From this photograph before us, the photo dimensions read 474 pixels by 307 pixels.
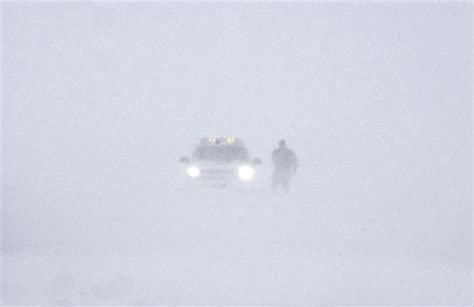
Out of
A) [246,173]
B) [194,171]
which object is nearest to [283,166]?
[246,173]

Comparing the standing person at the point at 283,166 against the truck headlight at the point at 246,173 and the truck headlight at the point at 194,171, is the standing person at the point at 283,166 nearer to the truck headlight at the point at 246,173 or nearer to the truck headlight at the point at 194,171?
the truck headlight at the point at 246,173

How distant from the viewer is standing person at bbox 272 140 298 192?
1675 cm

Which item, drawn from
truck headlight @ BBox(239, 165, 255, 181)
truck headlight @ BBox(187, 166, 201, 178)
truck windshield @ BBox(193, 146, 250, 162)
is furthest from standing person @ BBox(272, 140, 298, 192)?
truck headlight @ BBox(187, 166, 201, 178)

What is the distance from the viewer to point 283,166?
16734 mm

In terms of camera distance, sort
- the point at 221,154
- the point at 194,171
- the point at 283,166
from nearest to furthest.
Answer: the point at 194,171, the point at 221,154, the point at 283,166

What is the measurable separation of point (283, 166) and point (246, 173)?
202 centimetres

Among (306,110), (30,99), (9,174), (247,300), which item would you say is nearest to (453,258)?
(247,300)

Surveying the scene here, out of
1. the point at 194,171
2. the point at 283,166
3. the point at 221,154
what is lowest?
the point at 194,171

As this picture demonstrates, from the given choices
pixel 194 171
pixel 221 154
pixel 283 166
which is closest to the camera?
pixel 194 171

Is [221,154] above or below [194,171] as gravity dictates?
above

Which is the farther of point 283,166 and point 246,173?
point 283,166

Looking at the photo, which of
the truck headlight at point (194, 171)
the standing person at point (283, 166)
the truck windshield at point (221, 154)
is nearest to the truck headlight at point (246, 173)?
the truck windshield at point (221, 154)

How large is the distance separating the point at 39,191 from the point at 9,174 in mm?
4572

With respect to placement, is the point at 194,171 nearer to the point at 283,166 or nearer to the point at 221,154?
the point at 221,154
